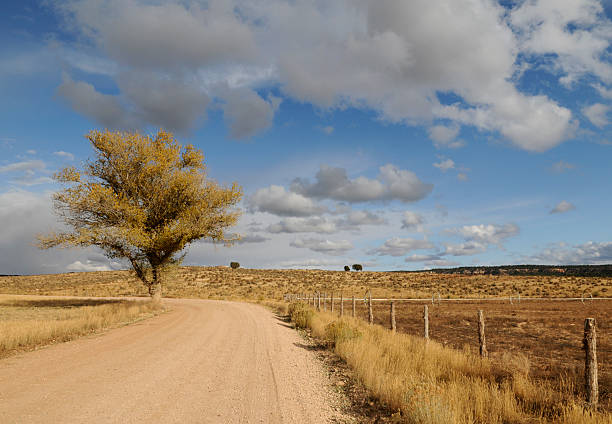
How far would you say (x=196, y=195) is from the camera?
27562 mm

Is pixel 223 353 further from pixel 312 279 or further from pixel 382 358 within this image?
pixel 312 279

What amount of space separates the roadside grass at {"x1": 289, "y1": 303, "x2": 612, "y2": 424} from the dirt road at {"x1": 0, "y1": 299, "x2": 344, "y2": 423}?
120 cm

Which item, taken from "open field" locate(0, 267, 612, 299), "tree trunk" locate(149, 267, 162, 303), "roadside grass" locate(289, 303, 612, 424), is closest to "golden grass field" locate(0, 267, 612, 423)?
"roadside grass" locate(289, 303, 612, 424)

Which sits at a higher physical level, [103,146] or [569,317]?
[103,146]

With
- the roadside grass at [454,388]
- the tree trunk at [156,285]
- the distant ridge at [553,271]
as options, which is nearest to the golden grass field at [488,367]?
the roadside grass at [454,388]

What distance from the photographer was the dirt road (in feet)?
20.7

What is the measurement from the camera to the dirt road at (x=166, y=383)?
6.30 m

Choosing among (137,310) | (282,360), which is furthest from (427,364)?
(137,310)

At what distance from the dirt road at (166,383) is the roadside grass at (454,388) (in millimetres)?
1195

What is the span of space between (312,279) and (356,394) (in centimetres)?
8388

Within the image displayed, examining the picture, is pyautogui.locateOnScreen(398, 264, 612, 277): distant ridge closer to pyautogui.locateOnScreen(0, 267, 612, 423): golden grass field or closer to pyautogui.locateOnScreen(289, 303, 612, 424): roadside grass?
pyautogui.locateOnScreen(0, 267, 612, 423): golden grass field

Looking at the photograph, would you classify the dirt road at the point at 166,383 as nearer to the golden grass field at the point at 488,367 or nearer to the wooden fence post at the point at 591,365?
the golden grass field at the point at 488,367

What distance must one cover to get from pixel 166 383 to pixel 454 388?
580 centimetres

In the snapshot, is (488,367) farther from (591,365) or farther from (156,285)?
(156,285)
